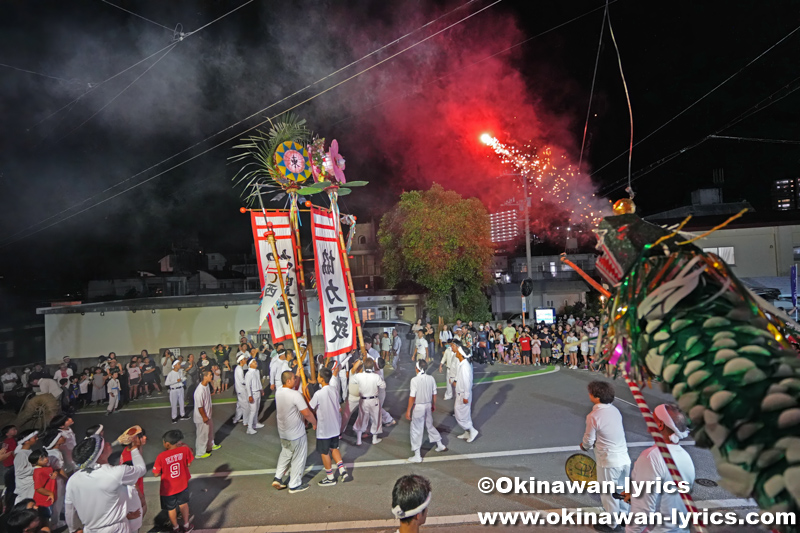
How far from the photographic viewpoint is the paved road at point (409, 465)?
238 inches

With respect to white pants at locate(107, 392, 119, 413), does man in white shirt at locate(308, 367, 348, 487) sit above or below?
above

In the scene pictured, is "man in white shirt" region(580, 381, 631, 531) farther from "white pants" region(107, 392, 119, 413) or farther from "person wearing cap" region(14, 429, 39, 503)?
"white pants" region(107, 392, 119, 413)

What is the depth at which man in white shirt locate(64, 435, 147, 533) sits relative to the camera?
14.2 feet

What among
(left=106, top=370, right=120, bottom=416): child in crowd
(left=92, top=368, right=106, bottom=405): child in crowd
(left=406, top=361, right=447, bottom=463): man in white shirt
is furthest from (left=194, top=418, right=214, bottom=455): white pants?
(left=92, top=368, right=106, bottom=405): child in crowd

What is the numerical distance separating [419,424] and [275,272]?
4158mm

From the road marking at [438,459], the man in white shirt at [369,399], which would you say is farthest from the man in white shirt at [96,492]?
the man in white shirt at [369,399]

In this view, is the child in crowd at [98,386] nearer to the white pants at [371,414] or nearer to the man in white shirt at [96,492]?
the white pants at [371,414]

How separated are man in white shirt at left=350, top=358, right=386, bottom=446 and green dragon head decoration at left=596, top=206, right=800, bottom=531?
7.29m

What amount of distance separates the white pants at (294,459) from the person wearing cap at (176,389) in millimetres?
5876

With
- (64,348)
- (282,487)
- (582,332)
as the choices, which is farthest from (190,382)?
(582,332)

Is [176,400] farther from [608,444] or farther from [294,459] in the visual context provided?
[608,444]

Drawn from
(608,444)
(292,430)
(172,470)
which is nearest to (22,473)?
A: (172,470)

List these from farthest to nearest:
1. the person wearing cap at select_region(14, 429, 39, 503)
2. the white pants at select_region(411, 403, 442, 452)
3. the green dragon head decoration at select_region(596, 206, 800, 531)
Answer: the white pants at select_region(411, 403, 442, 452), the person wearing cap at select_region(14, 429, 39, 503), the green dragon head decoration at select_region(596, 206, 800, 531)

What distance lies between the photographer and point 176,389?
38.2 feet
